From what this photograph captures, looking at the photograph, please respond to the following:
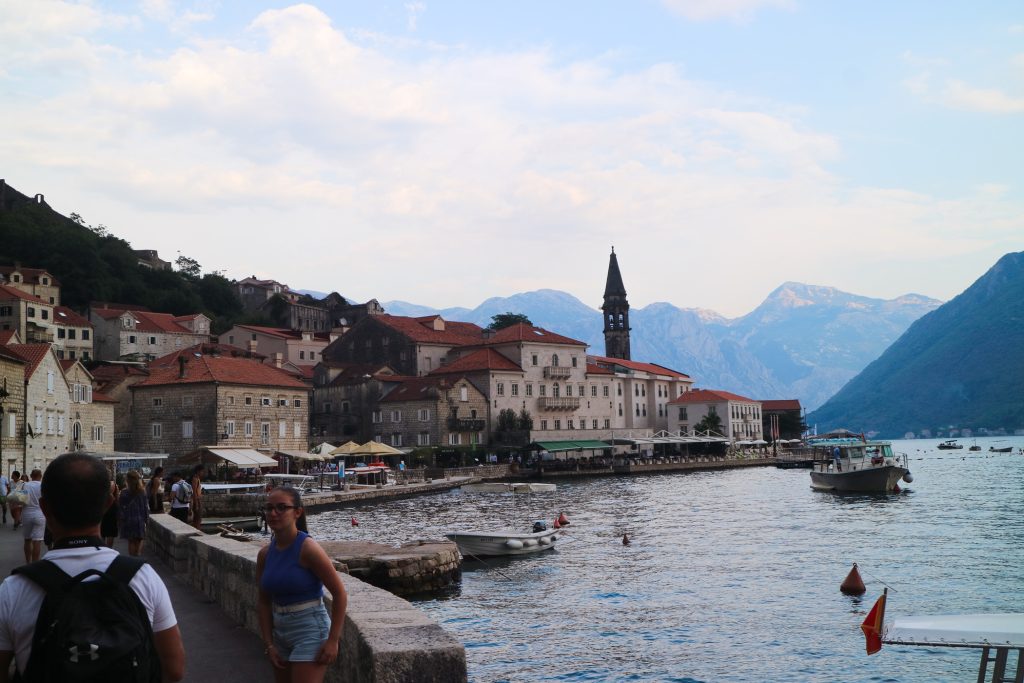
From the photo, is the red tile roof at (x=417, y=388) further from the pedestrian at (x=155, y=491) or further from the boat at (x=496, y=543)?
the pedestrian at (x=155, y=491)

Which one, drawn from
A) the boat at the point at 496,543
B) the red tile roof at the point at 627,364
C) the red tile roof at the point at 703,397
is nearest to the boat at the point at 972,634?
the boat at the point at 496,543

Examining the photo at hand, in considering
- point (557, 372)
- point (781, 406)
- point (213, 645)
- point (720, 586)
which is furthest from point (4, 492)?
point (781, 406)

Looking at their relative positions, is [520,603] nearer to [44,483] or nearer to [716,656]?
[716,656]

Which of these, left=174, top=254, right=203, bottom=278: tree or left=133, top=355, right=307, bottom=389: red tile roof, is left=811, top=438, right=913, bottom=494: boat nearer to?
left=133, top=355, right=307, bottom=389: red tile roof

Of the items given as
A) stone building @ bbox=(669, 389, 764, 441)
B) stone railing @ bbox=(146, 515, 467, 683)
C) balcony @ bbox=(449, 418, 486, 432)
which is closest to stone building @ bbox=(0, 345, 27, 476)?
stone railing @ bbox=(146, 515, 467, 683)

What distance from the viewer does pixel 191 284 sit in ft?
449

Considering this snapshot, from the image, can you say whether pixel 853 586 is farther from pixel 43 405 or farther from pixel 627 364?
pixel 627 364

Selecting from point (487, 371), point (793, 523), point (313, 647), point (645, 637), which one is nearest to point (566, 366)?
point (487, 371)

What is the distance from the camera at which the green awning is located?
90.8 metres

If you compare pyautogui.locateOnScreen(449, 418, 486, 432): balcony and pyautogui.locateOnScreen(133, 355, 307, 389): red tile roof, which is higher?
pyautogui.locateOnScreen(133, 355, 307, 389): red tile roof

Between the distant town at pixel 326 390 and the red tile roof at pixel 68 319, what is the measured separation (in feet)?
0.48

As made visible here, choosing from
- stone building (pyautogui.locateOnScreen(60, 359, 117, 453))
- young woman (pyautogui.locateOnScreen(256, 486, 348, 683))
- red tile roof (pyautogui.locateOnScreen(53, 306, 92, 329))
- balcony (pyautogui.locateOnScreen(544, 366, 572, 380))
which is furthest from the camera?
red tile roof (pyautogui.locateOnScreen(53, 306, 92, 329))

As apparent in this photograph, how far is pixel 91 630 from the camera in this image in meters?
3.53

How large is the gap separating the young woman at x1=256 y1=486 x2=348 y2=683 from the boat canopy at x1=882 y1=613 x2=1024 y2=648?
577cm
